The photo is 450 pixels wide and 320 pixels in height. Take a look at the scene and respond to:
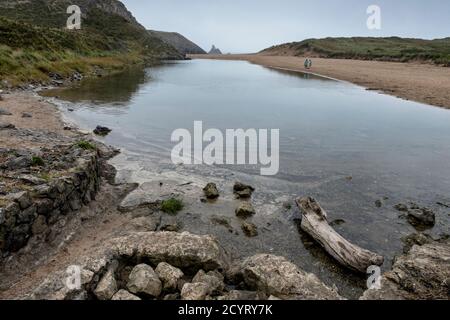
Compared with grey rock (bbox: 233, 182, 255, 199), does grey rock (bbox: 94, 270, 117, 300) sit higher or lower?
lower

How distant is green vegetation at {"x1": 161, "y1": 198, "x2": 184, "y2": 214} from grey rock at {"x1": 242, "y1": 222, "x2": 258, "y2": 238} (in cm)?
286

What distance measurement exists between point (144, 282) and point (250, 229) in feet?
16.6

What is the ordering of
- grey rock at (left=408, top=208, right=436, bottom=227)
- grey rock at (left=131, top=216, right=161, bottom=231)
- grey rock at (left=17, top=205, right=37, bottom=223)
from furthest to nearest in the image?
1. grey rock at (left=408, top=208, right=436, bottom=227)
2. grey rock at (left=131, top=216, right=161, bottom=231)
3. grey rock at (left=17, top=205, right=37, bottom=223)

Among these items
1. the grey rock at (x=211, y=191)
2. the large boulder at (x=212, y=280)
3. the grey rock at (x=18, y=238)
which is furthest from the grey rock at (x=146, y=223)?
the large boulder at (x=212, y=280)

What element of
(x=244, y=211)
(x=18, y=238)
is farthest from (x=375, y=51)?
(x=18, y=238)

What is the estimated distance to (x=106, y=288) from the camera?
808cm

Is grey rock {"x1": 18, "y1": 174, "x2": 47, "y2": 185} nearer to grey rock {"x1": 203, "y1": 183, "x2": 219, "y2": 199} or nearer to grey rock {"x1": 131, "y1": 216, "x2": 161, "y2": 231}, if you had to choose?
grey rock {"x1": 131, "y1": 216, "x2": 161, "y2": 231}

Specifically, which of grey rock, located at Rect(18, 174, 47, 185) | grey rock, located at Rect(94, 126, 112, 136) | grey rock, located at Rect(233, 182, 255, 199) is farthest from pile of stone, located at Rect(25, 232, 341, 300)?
grey rock, located at Rect(94, 126, 112, 136)

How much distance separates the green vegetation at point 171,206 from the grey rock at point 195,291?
19.2 ft

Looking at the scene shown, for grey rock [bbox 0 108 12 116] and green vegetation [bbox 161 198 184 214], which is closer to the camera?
green vegetation [bbox 161 198 184 214]

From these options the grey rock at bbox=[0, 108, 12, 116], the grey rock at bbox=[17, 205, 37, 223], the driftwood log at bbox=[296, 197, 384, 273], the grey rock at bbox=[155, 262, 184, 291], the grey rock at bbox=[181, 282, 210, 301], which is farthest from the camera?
the grey rock at bbox=[0, 108, 12, 116]

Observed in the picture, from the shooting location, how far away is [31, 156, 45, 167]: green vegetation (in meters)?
12.9

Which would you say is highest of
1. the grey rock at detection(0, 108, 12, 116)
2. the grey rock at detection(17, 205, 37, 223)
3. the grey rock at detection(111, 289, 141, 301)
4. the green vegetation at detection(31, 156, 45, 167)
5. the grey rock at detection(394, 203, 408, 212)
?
the grey rock at detection(0, 108, 12, 116)

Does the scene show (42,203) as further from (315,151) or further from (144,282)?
(315,151)
